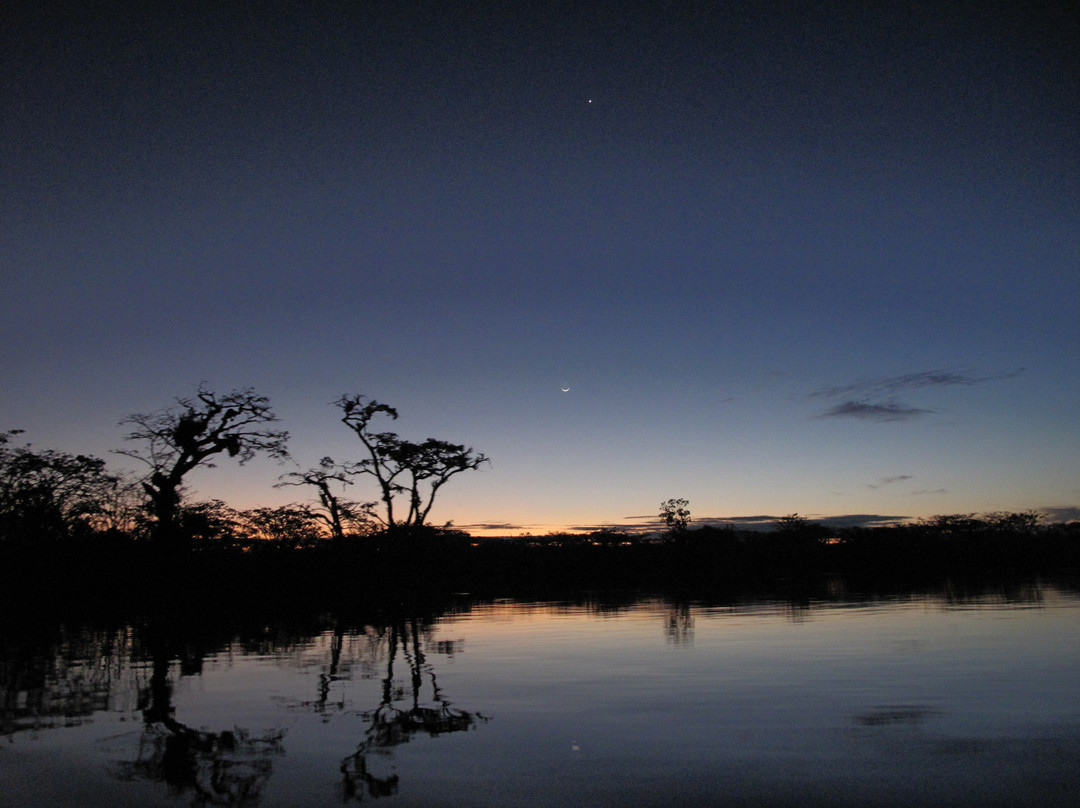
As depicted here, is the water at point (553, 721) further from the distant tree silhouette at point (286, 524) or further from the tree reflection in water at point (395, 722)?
the distant tree silhouette at point (286, 524)

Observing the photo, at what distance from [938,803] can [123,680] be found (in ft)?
37.4

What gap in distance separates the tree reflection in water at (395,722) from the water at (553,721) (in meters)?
0.04

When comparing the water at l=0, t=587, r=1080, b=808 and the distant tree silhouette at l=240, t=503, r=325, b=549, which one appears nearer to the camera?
the water at l=0, t=587, r=1080, b=808

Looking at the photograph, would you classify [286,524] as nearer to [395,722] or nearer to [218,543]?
[218,543]

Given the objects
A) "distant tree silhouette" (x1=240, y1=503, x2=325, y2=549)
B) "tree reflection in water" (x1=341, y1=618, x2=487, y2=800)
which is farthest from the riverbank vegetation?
"tree reflection in water" (x1=341, y1=618, x2=487, y2=800)

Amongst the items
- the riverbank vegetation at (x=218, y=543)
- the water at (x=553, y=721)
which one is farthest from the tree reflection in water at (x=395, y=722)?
the riverbank vegetation at (x=218, y=543)

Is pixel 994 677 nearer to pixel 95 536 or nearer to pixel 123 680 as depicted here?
pixel 123 680

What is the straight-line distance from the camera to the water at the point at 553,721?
19.1 feet

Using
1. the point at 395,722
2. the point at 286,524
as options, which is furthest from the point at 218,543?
the point at 395,722

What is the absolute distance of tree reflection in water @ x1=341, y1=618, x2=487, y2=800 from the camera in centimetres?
600

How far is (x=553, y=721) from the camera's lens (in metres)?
8.38

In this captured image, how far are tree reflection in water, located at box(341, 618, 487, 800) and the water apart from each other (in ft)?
0.13

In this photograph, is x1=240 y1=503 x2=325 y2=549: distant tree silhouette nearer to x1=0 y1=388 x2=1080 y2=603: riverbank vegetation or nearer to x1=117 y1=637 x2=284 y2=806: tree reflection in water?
x1=0 y1=388 x2=1080 y2=603: riverbank vegetation

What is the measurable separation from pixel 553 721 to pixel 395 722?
177 cm
